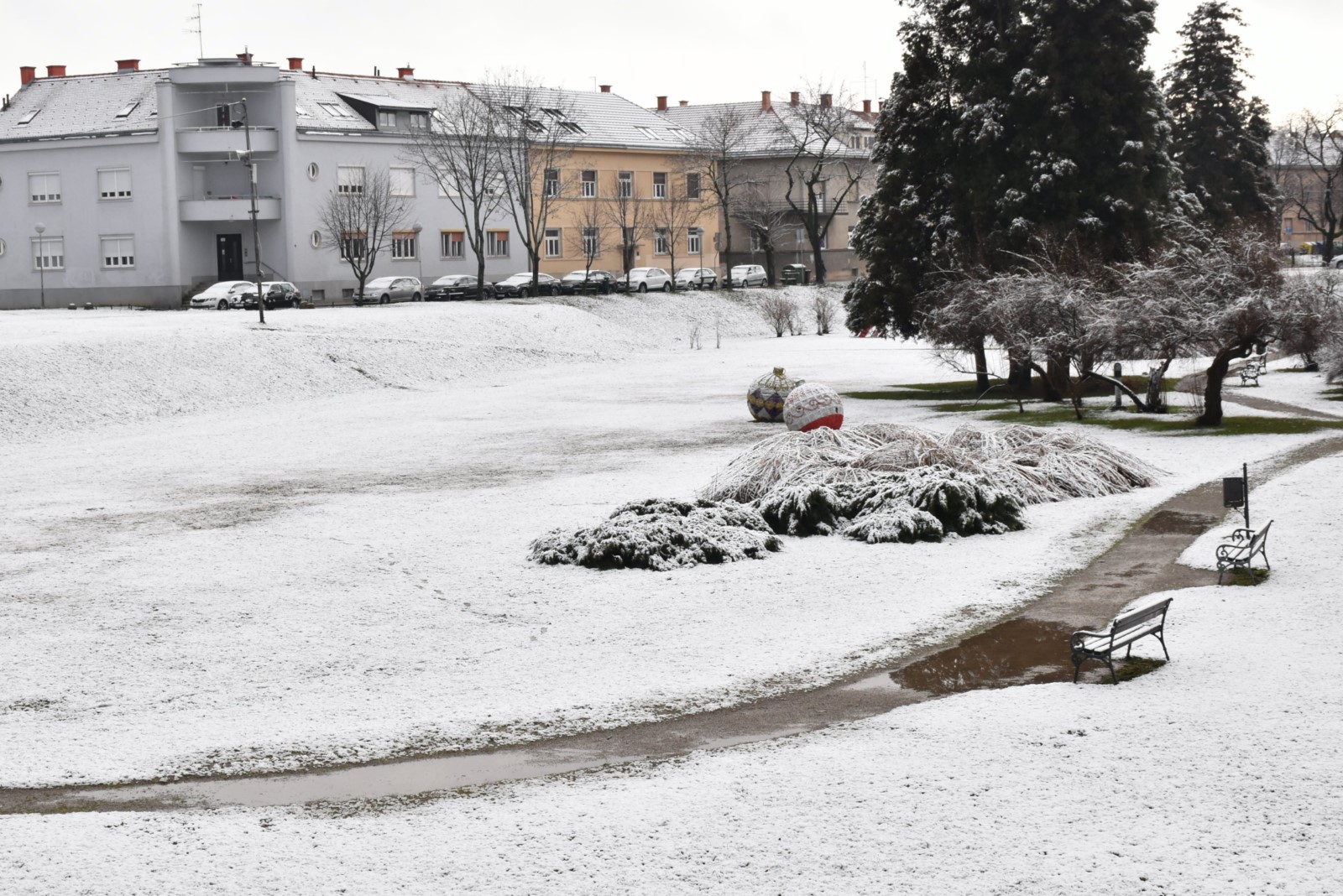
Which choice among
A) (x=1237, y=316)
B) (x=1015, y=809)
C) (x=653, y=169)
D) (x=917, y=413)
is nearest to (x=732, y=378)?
(x=917, y=413)

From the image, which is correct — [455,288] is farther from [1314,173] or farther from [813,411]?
[1314,173]

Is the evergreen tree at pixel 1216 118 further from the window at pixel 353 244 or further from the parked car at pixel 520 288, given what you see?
the window at pixel 353 244

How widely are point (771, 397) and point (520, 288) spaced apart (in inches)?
1587

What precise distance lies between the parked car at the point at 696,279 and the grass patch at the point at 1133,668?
67.7m

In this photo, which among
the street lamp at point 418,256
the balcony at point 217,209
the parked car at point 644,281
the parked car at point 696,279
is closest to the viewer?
the balcony at point 217,209

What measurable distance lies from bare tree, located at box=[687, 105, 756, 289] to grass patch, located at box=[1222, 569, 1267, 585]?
63.4 metres

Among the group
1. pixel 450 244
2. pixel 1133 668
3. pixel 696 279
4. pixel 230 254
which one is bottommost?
pixel 1133 668

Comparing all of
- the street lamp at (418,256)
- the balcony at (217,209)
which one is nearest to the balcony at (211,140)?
the balcony at (217,209)

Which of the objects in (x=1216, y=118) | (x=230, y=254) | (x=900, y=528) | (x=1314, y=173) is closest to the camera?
(x=900, y=528)

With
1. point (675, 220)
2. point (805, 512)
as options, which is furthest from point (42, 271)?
point (805, 512)

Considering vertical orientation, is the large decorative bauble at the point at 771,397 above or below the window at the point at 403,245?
below

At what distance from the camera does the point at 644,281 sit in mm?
74750

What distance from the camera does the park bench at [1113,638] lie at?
12.0m

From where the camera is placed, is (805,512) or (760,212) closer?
(805,512)
